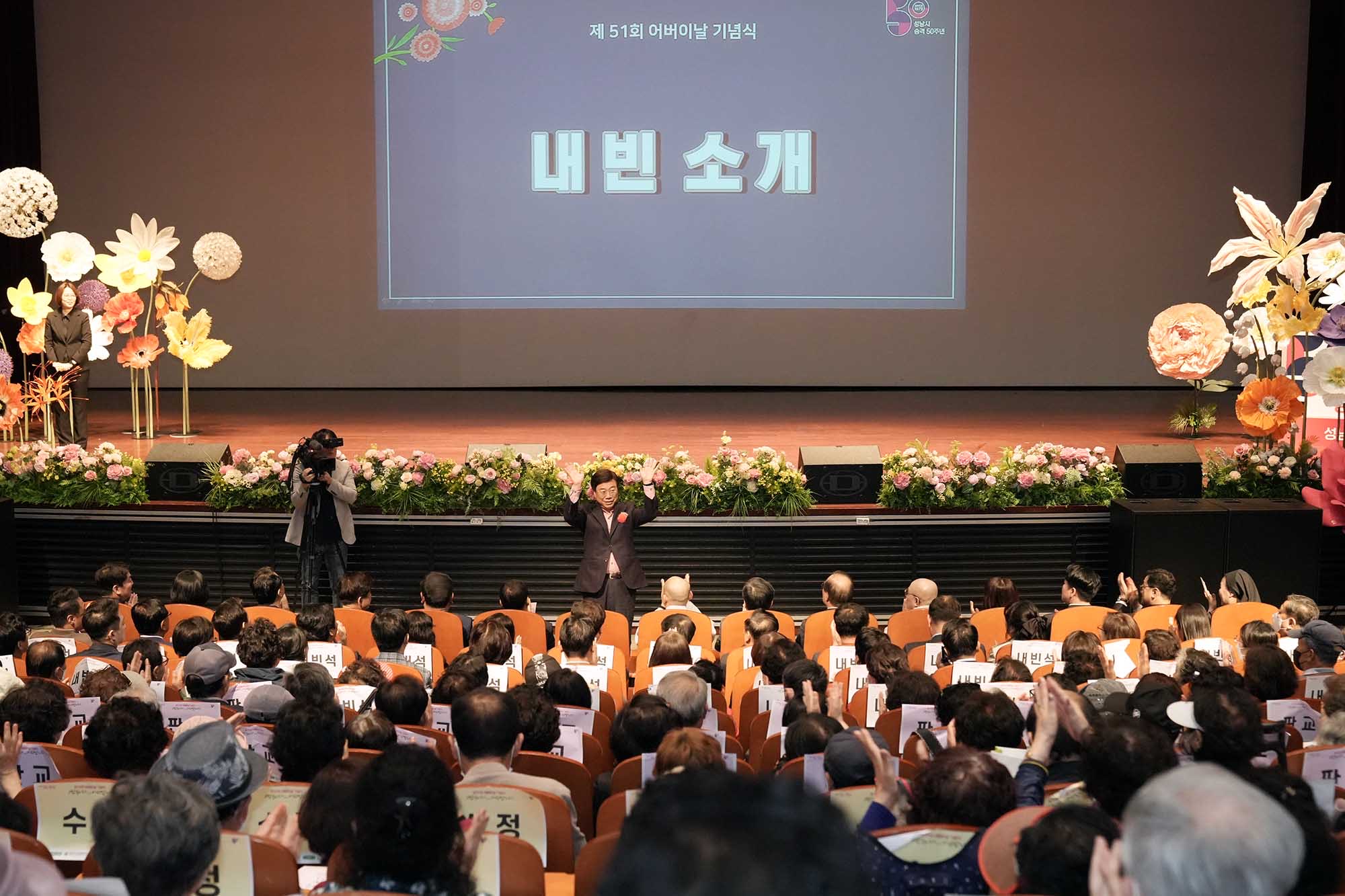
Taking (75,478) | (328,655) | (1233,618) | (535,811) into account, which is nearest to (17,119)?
(75,478)

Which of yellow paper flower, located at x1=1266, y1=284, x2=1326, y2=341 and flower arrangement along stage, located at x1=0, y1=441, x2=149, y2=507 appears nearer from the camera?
yellow paper flower, located at x1=1266, y1=284, x2=1326, y2=341

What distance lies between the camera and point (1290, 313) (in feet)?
24.1

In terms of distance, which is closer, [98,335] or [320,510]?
[320,510]

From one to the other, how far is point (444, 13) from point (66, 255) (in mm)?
4230

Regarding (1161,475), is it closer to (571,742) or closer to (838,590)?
(838,590)

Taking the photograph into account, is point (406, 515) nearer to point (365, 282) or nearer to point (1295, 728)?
point (1295, 728)

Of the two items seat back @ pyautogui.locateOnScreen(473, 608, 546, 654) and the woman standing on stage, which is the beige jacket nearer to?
seat back @ pyautogui.locateOnScreen(473, 608, 546, 654)

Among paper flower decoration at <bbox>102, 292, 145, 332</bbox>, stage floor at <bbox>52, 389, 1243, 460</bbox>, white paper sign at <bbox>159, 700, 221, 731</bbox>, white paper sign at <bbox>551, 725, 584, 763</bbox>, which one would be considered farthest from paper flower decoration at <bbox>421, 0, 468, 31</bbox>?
white paper sign at <bbox>551, 725, 584, 763</bbox>

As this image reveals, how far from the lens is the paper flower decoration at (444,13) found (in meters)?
11.9

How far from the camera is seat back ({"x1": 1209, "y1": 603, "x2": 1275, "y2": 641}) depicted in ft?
17.5

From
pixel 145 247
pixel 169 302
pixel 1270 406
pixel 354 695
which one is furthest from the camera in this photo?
pixel 169 302

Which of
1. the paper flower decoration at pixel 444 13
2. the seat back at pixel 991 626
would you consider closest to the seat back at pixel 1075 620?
the seat back at pixel 991 626

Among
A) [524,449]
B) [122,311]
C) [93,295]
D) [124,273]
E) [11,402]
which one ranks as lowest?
[524,449]

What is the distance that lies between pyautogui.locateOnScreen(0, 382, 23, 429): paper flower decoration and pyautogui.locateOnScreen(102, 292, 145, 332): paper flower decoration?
0.77 meters
